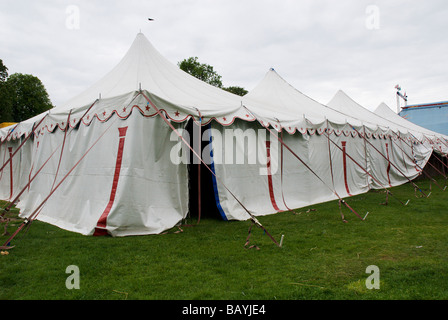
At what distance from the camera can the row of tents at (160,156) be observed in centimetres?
476

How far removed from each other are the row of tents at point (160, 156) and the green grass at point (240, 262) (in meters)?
0.53

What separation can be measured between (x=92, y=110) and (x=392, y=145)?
9919 mm

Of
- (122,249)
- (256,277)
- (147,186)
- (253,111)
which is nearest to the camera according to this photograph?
(256,277)

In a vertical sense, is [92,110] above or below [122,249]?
above

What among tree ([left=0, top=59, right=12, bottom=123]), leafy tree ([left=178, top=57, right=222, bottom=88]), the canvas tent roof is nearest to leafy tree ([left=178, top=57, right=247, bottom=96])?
leafy tree ([left=178, top=57, right=222, bottom=88])

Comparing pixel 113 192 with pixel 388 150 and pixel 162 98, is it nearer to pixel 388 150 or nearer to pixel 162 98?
pixel 162 98

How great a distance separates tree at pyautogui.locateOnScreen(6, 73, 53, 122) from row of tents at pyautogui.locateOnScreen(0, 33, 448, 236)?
28755mm

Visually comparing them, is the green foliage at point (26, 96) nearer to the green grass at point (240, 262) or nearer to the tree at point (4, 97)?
the tree at point (4, 97)

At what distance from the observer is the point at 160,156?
5.04m

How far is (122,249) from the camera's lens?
12.4 feet

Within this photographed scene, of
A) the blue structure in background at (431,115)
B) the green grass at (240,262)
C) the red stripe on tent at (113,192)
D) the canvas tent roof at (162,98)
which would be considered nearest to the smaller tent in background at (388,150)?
the canvas tent roof at (162,98)

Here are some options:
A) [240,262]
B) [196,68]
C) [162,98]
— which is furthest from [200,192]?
[196,68]

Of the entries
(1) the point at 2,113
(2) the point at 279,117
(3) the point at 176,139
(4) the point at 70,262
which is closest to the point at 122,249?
(4) the point at 70,262
